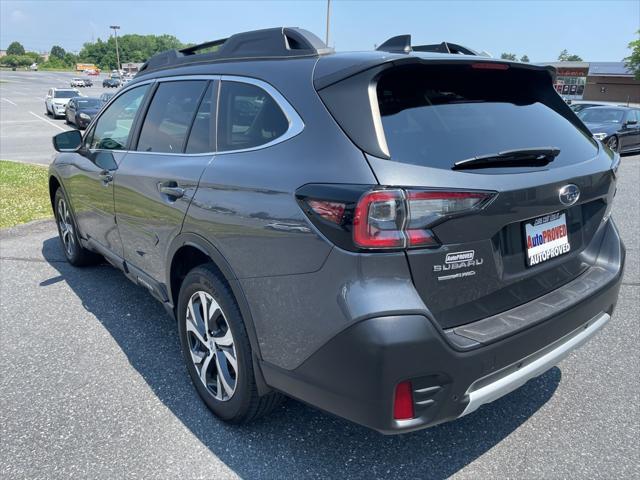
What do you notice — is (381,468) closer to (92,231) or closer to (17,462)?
(17,462)

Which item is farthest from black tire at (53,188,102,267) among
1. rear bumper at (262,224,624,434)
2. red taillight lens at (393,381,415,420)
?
red taillight lens at (393,381,415,420)

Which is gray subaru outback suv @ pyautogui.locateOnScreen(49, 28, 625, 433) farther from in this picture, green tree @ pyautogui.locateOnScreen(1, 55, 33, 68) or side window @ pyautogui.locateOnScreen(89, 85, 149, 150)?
green tree @ pyautogui.locateOnScreen(1, 55, 33, 68)

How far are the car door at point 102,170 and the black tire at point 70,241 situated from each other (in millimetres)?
338

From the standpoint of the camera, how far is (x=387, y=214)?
185 centimetres

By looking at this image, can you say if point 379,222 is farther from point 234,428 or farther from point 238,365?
point 234,428

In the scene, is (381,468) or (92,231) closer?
(381,468)

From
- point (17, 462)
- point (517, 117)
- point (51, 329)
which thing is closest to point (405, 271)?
point (517, 117)

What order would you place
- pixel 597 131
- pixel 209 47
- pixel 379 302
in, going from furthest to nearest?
pixel 597 131, pixel 209 47, pixel 379 302

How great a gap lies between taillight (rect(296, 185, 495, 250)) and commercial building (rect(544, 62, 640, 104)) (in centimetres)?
6524

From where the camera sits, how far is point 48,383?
3.15 metres

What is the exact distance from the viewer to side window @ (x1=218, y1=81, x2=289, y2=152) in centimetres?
236

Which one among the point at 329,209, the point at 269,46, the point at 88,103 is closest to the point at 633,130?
the point at 269,46

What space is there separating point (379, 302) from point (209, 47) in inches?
96.7

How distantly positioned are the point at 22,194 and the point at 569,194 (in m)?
8.52
